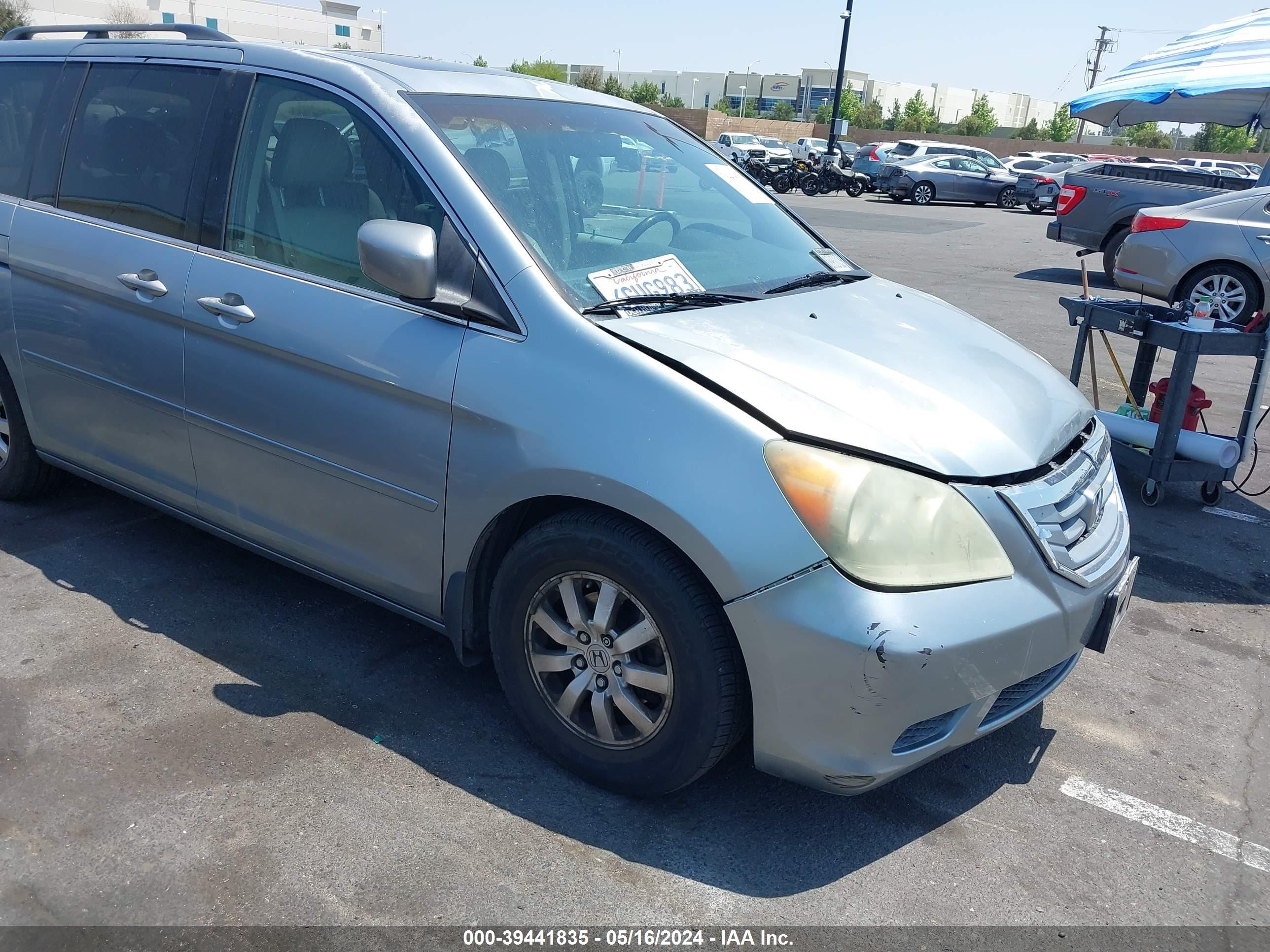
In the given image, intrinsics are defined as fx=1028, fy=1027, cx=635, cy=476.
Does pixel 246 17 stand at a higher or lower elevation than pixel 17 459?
higher

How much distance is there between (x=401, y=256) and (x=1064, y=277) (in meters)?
14.3

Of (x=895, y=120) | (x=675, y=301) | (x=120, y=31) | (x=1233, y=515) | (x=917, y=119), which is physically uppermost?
(x=895, y=120)

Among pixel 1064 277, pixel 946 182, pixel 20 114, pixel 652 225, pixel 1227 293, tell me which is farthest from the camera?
pixel 946 182

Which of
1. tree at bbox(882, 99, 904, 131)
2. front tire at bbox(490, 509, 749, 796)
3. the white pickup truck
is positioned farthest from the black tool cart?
tree at bbox(882, 99, 904, 131)

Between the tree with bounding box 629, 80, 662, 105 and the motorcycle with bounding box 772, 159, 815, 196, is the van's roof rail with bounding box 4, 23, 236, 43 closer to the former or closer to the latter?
the motorcycle with bounding box 772, 159, 815, 196

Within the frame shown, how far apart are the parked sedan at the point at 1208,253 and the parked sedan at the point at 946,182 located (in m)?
21.4

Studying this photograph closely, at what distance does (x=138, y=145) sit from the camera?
3.71m

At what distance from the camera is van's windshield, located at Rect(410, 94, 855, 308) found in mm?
2979

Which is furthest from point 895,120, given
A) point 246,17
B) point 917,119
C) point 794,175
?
point 794,175

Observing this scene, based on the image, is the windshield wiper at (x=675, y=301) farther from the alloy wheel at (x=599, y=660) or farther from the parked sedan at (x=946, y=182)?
the parked sedan at (x=946, y=182)

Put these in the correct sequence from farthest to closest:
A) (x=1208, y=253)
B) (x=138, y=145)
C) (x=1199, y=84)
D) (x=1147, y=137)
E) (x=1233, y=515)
Answer: (x=1147, y=137) < (x=1208, y=253) < (x=1199, y=84) < (x=1233, y=515) < (x=138, y=145)

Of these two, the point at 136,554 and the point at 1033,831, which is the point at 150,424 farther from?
the point at 1033,831

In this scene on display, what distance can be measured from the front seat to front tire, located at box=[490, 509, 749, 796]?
42.2 inches

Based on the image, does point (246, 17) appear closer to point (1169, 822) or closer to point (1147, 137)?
point (1147, 137)
